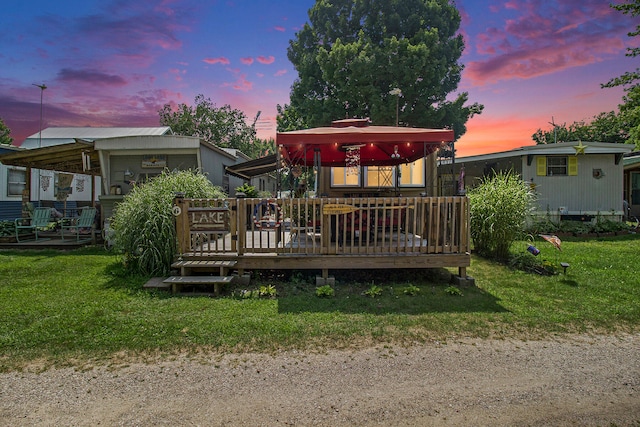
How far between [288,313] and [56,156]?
35.0 feet

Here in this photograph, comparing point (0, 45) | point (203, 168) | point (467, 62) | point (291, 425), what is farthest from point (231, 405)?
point (467, 62)

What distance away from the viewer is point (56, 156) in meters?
10.6

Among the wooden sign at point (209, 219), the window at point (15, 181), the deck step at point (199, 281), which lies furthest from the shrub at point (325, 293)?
the window at point (15, 181)

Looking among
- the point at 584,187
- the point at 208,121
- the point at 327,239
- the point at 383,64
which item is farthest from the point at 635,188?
the point at 208,121

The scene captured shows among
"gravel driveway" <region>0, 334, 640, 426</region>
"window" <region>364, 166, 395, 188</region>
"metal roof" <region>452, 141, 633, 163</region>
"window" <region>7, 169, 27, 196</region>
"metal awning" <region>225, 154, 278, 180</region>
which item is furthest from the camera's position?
"window" <region>7, 169, 27, 196</region>

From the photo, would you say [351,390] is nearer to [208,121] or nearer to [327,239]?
[327,239]

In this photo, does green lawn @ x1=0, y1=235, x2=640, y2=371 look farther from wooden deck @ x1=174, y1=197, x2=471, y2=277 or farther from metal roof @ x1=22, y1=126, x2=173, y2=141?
metal roof @ x1=22, y1=126, x2=173, y2=141

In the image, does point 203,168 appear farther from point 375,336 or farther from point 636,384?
point 636,384

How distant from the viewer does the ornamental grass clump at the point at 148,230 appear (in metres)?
5.73

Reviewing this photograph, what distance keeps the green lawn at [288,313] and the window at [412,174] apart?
337 centimetres

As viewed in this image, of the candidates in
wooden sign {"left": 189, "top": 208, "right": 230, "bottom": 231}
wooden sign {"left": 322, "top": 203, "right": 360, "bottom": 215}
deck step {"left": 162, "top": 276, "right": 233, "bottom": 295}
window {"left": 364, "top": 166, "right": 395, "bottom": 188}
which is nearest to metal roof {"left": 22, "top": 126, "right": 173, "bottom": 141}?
window {"left": 364, "top": 166, "right": 395, "bottom": 188}

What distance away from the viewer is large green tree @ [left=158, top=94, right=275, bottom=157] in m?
33.2

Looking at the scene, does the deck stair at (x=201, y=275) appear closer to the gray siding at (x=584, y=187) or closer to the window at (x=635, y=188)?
the gray siding at (x=584, y=187)

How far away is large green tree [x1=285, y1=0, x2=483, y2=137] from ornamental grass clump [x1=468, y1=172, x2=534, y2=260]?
8.94 m
